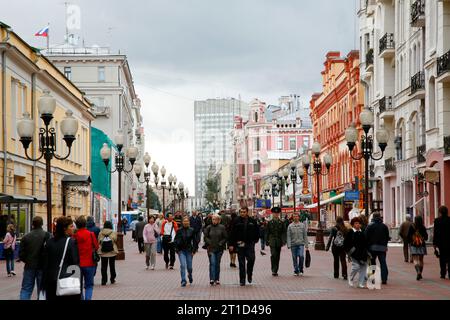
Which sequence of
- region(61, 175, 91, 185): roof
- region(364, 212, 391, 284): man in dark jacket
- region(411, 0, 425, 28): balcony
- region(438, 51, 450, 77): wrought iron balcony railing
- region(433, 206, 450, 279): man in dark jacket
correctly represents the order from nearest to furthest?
region(364, 212, 391, 284): man in dark jacket, region(433, 206, 450, 279): man in dark jacket, region(438, 51, 450, 77): wrought iron balcony railing, region(411, 0, 425, 28): balcony, region(61, 175, 91, 185): roof

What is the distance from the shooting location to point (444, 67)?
37.7 meters

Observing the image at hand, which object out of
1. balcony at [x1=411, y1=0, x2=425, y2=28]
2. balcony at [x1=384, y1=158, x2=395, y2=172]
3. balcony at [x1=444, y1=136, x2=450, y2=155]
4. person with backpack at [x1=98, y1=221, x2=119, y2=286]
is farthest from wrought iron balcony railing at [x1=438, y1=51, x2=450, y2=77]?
person with backpack at [x1=98, y1=221, x2=119, y2=286]

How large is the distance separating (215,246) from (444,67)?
1851 cm

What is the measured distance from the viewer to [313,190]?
90688mm

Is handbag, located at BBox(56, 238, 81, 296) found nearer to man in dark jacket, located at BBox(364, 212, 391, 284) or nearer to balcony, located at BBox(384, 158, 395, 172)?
man in dark jacket, located at BBox(364, 212, 391, 284)

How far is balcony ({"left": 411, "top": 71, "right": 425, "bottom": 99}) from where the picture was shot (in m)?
43.1

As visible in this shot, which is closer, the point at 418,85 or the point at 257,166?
the point at 418,85

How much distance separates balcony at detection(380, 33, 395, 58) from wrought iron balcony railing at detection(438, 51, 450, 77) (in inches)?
507

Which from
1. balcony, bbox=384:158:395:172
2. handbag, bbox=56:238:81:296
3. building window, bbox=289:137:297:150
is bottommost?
handbag, bbox=56:238:81:296

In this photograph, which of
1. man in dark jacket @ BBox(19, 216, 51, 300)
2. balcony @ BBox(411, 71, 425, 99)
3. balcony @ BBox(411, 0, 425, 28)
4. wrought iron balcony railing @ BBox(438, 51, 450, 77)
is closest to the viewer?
man in dark jacket @ BBox(19, 216, 51, 300)

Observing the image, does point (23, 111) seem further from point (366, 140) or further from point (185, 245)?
point (185, 245)

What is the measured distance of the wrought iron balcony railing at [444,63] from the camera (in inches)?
1461

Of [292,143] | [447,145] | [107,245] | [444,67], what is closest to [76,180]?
[447,145]
